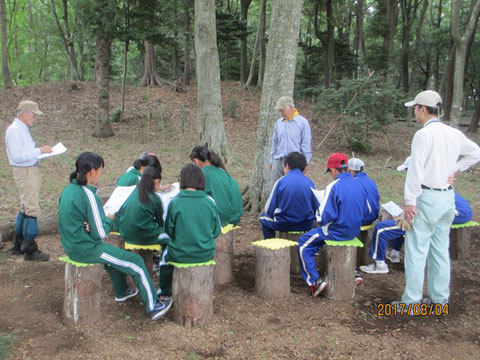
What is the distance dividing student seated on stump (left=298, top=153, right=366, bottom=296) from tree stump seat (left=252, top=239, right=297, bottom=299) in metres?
0.27

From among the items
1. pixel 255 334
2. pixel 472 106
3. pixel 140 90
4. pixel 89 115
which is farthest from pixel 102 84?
pixel 472 106

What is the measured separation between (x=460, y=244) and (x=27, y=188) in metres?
6.07

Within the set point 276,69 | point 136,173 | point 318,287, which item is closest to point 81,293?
point 136,173

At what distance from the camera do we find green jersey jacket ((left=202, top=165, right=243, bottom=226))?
473cm

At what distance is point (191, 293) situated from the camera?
3625mm

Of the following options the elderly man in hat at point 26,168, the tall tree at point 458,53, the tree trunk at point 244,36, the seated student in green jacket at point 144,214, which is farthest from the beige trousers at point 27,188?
the tree trunk at point 244,36

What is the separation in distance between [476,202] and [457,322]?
6.22m

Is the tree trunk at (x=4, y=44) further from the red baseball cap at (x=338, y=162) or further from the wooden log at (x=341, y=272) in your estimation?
the wooden log at (x=341, y=272)

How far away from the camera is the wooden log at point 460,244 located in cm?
560

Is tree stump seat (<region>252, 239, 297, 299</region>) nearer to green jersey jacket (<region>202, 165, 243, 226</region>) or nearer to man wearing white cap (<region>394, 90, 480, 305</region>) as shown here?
green jersey jacket (<region>202, 165, 243, 226</region>)

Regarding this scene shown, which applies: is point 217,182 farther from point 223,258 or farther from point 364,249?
point 364,249

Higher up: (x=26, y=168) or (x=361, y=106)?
(x=361, y=106)

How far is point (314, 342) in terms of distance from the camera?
3453 mm

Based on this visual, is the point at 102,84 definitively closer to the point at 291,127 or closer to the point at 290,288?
the point at 291,127
